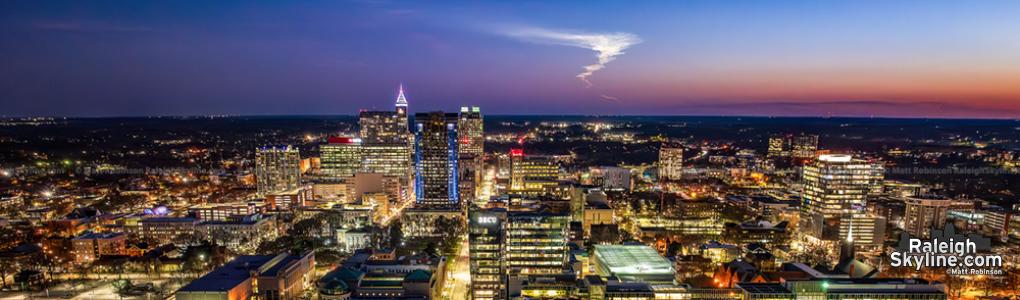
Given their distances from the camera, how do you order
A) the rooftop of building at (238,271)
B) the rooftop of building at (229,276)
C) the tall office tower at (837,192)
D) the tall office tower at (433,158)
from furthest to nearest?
1. the tall office tower at (433,158)
2. the tall office tower at (837,192)
3. the rooftop of building at (238,271)
4. the rooftop of building at (229,276)

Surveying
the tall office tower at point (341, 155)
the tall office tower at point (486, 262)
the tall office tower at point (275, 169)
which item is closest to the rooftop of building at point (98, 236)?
the tall office tower at point (275, 169)

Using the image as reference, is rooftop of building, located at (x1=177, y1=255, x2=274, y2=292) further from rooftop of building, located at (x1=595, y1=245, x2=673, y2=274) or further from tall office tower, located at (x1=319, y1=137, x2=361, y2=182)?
tall office tower, located at (x1=319, y1=137, x2=361, y2=182)

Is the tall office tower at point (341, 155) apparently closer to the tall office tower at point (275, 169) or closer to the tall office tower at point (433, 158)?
the tall office tower at point (275, 169)

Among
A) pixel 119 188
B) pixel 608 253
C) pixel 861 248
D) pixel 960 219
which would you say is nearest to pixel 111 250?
pixel 119 188

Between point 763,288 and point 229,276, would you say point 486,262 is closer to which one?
point 229,276

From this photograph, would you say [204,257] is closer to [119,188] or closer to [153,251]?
[153,251]
